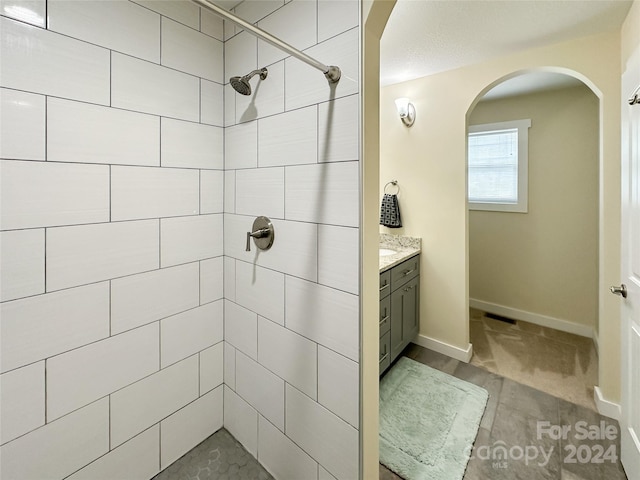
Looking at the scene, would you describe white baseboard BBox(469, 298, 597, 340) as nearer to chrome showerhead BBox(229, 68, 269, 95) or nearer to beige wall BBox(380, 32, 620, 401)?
beige wall BBox(380, 32, 620, 401)

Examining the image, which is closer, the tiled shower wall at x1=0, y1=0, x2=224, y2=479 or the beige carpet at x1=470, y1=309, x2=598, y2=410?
the tiled shower wall at x1=0, y1=0, x2=224, y2=479

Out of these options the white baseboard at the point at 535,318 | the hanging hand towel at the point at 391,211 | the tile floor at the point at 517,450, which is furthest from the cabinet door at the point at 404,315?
the white baseboard at the point at 535,318

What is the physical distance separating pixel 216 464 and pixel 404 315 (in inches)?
60.6

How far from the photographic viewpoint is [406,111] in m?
2.43

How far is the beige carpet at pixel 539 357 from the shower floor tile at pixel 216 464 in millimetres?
1847

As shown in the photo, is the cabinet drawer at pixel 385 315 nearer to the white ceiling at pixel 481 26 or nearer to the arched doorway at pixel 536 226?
the arched doorway at pixel 536 226

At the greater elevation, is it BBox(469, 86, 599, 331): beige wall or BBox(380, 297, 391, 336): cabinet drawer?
BBox(469, 86, 599, 331): beige wall

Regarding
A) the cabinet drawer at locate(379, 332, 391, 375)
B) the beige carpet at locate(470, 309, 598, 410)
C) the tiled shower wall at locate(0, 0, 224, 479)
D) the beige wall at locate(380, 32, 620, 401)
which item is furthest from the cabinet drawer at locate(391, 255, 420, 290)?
the tiled shower wall at locate(0, 0, 224, 479)

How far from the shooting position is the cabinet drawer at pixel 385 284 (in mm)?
1893

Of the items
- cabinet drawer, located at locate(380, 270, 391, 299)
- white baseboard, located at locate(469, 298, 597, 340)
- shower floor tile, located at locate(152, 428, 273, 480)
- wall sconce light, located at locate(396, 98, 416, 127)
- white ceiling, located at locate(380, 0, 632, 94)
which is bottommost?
shower floor tile, located at locate(152, 428, 273, 480)

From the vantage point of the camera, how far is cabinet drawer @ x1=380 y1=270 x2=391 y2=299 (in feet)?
6.21

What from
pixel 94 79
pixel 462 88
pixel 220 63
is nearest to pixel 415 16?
pixel 462 88

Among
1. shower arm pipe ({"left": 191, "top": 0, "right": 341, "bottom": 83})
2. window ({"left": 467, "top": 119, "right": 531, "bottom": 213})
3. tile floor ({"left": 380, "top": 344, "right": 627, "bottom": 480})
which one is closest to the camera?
shower arm pipe ({"left": 191, "top": 0, "right": 341, "bottom": 83})

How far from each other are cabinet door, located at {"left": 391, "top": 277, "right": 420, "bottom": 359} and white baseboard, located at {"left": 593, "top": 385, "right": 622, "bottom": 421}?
3.82 ft
